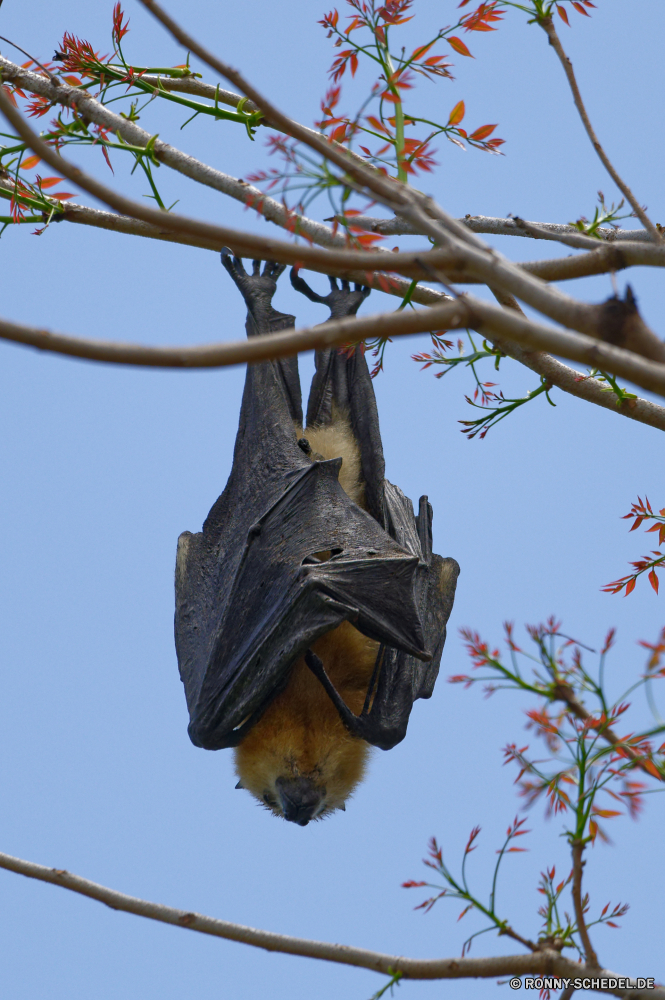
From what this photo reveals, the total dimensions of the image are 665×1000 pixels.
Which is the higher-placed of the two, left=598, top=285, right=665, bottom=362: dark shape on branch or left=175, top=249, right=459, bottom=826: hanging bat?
left=175, top=249, right=459, bottom=826: hanging bat

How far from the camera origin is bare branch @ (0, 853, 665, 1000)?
2742 millimetres

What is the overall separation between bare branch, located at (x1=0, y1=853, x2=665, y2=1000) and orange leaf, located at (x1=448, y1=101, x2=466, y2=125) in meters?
3.15

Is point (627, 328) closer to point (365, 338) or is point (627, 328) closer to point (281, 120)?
point (365, 338)

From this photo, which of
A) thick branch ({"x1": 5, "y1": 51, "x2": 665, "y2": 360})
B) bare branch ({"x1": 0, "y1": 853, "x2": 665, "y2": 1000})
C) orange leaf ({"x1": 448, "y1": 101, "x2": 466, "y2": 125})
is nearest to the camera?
thick branch ({"x1": 5, "y1": 51, "x2": 665, "y2": 360})

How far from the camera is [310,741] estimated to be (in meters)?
5.49

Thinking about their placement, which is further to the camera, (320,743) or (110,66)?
(320,743)

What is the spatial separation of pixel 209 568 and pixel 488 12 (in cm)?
329

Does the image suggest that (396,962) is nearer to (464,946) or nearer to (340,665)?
(464,946)

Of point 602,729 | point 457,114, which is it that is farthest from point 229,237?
point 457,114

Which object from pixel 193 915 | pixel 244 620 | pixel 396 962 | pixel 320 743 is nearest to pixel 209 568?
pixel 244 620

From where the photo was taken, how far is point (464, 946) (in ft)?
10.1

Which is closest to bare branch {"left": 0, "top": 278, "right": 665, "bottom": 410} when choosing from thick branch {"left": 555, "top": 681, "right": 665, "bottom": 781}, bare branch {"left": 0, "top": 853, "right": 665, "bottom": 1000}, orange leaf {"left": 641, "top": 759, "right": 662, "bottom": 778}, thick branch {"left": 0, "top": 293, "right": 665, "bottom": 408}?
thick branch {"left": 0, "top": 293, "right": 665, "bottom": 408}

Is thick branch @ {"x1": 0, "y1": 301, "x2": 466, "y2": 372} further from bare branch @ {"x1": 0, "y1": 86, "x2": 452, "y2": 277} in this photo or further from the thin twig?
the thin twig

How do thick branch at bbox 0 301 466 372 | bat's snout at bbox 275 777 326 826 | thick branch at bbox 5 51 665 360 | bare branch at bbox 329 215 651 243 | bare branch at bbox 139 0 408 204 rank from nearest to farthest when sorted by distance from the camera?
thick branch at bbox 0 301 466 372 → thick branch at bbox 5 51 665 360 → bare branch at bbox 139 0 408 204 → bare branch at bbox 329 215 651 243 → bat's snout at bbox 275 777 326 826
